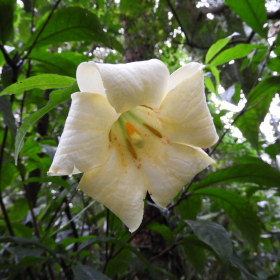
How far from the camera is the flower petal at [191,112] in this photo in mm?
550

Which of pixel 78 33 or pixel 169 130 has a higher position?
pixel 78 33

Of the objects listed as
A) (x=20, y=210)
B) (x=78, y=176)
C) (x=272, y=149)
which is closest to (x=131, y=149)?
(x=78, y=176)

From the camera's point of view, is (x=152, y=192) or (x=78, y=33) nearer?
(x=152, y=192)

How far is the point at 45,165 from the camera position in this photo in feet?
4.20

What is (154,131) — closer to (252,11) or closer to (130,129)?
(130,129)

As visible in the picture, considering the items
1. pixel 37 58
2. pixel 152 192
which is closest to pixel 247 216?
pixel 152 192

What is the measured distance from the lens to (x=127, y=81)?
48 cm

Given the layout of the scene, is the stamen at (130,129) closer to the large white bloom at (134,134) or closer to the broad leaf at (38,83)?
the large white bloom at (134,134)

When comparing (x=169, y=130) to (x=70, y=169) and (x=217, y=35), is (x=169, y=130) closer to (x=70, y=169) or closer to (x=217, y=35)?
(x=70, y=169)

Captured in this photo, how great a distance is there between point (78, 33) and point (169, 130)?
1.83 ft

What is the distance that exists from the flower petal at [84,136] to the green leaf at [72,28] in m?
0.47

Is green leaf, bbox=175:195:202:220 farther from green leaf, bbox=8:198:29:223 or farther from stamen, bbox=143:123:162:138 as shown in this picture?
green leaf, bbox=8:198:29:223

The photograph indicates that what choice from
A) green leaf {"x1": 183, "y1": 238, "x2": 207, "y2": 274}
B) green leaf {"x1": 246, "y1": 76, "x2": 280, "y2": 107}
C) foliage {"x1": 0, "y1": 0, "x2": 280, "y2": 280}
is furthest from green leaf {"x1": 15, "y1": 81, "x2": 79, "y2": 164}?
green leaf {"x1": 183, "y1": 238, "x2": 207, "y2": 274}

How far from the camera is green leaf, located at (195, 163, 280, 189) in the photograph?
0.91m
